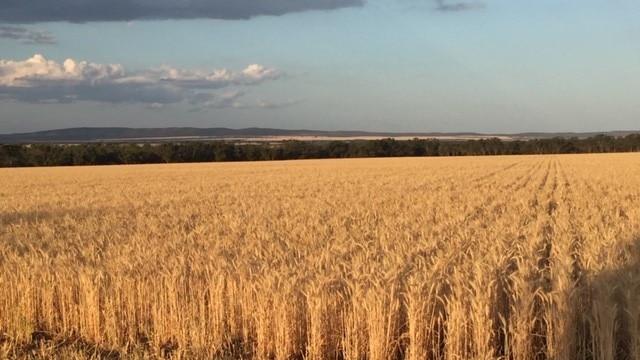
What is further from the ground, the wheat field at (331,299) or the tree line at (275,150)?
the wheat field at (331,299)

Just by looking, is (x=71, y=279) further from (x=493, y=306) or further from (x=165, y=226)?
(x=165, y=226)

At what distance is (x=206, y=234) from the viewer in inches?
490

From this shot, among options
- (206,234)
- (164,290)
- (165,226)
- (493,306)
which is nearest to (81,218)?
(165,226)

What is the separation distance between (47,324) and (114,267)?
94 centimetres

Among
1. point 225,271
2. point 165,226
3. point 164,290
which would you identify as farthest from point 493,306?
point 165,226

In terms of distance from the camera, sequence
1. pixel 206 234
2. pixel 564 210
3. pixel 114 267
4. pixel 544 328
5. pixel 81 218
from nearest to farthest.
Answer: pixel 544 328, pixel 114 267, pixel 206 234, pixel 564 210, pixel 81 218

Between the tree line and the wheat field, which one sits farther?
the tree line

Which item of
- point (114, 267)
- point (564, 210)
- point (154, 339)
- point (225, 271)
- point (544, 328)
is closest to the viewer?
point (544, 328)

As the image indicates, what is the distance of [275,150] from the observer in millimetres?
94938

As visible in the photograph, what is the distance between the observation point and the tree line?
3374 inches

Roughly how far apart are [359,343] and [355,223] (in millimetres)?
7927

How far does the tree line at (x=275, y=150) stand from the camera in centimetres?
8569

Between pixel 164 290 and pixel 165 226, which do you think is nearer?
pixel 164 290

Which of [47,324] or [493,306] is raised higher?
[493,306]
